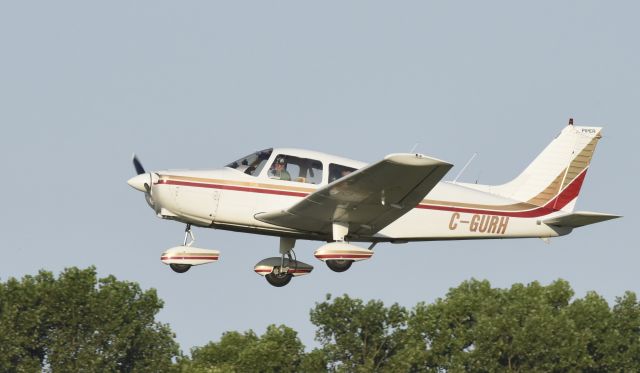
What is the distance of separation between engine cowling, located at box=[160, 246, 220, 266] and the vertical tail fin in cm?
556

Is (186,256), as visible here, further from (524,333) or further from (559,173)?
(524,333)

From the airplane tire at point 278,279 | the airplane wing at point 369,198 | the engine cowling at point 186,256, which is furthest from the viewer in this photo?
the airplane tire at point 278,279

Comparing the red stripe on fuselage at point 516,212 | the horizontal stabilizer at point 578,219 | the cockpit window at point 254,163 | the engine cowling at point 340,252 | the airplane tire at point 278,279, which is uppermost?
the cockpit window at point 254,163

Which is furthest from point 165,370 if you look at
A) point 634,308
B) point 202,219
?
point 202,219

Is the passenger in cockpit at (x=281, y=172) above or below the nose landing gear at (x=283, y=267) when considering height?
above

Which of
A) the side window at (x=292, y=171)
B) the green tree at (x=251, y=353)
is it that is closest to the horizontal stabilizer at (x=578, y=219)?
the side window at (x=292, y=171)

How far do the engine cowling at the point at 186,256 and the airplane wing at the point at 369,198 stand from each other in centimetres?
106

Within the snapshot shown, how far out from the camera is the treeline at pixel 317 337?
42.3 m

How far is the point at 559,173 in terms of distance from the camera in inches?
984

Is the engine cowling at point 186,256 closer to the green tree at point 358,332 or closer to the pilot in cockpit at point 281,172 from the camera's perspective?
the pilot in cockpit at point 281,172

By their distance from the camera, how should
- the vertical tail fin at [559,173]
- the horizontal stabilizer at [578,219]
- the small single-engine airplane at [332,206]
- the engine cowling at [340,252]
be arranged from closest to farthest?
the small single-engine airplane at [332,206]
the engine cowling at [340,252]
the horizontal stabilizer at [578,219]
the vertical tail fin at [559,173]

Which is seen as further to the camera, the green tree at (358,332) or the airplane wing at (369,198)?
the green tree at (358,332)

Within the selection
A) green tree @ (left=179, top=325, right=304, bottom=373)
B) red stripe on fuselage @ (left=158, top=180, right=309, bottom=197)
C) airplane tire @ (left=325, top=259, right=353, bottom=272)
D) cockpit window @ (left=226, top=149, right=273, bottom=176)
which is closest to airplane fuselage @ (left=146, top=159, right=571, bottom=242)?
red stripe on fuselage @ (left=158, top=180, right=309, bottom=197)

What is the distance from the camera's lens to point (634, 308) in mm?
47906
